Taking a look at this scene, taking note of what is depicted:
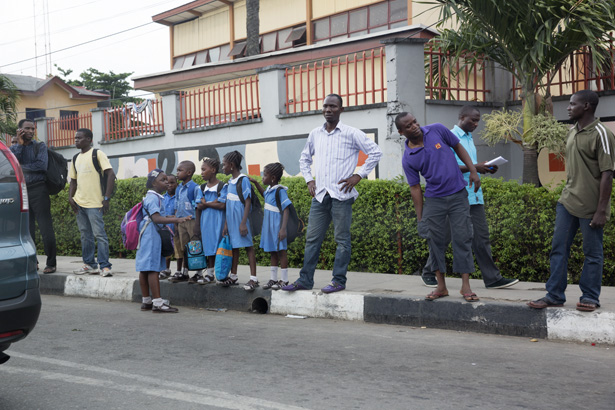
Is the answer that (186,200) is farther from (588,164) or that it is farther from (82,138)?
(588,164)

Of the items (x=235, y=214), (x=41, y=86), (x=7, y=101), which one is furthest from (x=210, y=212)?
(x=41, y=86)

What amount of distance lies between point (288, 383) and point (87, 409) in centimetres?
116

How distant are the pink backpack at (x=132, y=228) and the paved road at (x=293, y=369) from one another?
958mm

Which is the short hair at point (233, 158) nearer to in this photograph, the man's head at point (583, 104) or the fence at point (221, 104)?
the man's head at point (583, 104)

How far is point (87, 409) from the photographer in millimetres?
3699

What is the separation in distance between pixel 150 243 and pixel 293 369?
2.96 m

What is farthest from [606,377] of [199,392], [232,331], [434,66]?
[434,66]

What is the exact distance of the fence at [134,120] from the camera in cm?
1678

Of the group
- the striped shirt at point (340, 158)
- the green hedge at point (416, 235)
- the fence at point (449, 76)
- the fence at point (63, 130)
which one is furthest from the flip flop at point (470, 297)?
the fence at point (63, 130)

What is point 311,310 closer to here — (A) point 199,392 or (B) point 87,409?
(A) point 199,392

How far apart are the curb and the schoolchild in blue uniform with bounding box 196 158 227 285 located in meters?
0.56

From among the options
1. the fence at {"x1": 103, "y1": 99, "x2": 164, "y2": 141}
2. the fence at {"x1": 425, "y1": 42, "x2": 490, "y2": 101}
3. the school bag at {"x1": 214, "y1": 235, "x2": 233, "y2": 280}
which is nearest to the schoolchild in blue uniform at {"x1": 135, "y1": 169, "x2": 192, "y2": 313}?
the school bag at {"x1": 214, "y1": 235, "x2": 233, "y2": 280}

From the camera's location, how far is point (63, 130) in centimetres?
2008

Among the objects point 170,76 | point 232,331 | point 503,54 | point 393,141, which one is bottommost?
point 232,331
